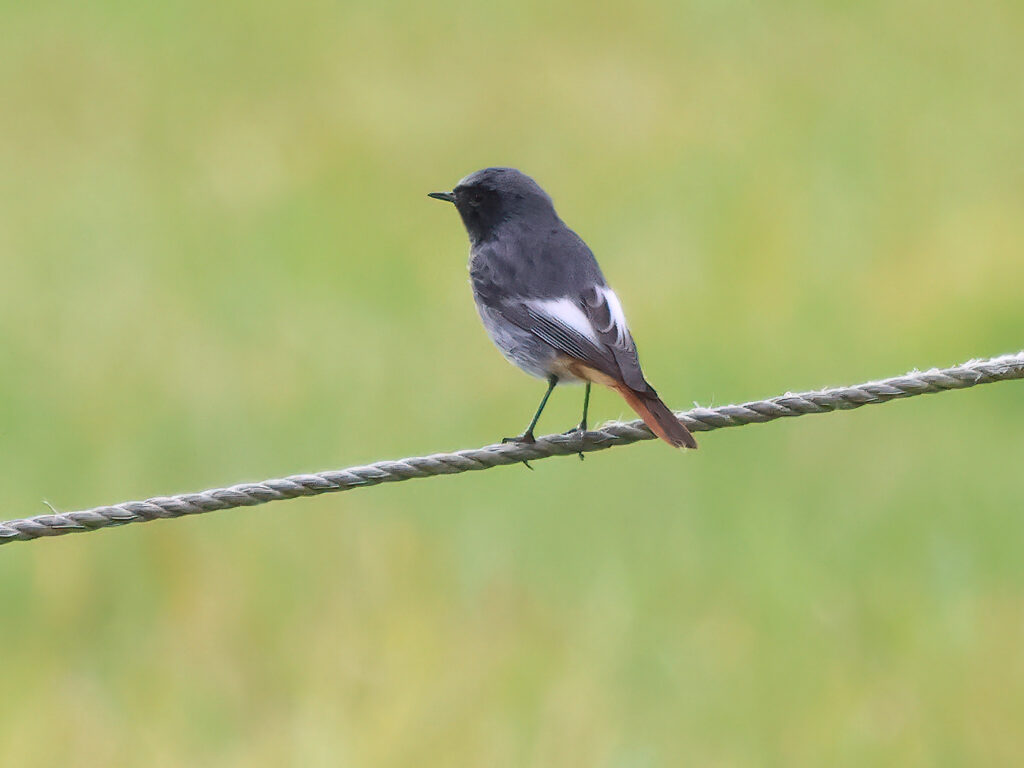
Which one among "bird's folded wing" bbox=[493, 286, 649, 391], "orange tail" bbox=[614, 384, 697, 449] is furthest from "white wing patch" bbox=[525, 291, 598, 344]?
"orange tail" bbox=[614, 384, 697, 449]

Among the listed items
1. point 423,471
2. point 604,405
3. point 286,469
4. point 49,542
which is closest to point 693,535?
point 604,405

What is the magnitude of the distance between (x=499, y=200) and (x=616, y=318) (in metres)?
1.05

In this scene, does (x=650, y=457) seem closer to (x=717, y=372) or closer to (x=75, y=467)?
A: (x=717, y=372)

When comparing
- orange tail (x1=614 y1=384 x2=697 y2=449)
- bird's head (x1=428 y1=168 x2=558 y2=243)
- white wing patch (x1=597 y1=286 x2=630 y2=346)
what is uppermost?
bird's head (x1=428 y1=168 x2=558 y2=243)

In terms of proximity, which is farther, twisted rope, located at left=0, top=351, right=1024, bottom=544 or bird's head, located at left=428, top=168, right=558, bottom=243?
bird's head, located at left=428, top=168, right=558, bottom=243

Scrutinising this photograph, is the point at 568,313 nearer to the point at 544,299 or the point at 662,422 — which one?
the point at 544,299

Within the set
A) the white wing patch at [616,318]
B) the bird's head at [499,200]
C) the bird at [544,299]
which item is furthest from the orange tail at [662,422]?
the bird's head at [499,200]

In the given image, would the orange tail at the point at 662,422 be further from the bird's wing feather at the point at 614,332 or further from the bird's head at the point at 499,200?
the bird's head at the point at 499,200

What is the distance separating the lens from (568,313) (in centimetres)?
504

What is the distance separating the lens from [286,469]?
7.27 metres

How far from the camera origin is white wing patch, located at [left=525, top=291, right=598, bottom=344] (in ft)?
16.0

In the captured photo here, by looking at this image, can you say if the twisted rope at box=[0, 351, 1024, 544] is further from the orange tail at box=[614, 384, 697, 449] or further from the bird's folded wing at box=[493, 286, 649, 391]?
the bird's folded wing at box=[493, 286, 649, 391]

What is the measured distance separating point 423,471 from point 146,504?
669 millimetres

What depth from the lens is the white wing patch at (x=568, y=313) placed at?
4879mm
